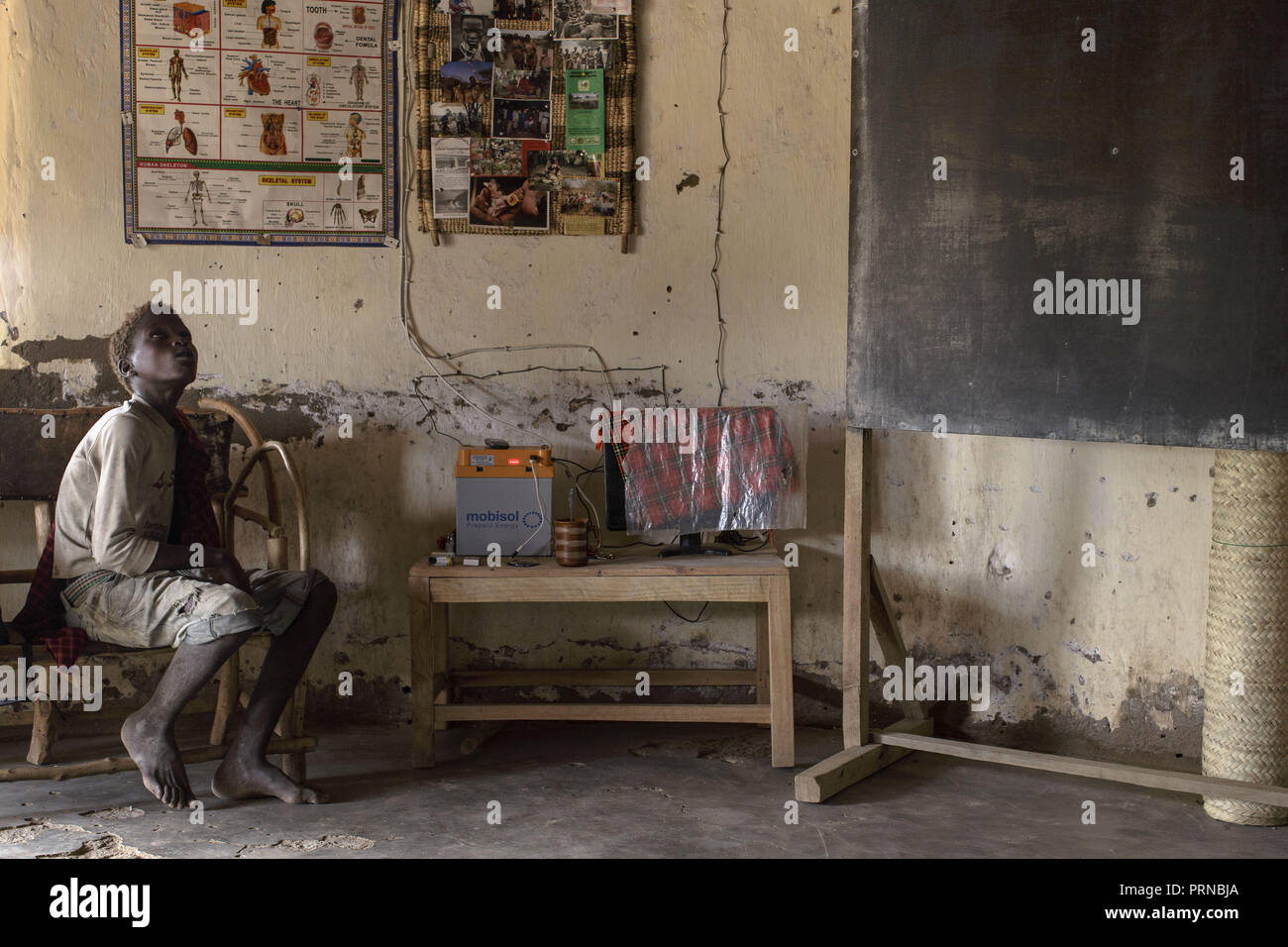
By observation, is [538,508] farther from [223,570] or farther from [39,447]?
[39,447]

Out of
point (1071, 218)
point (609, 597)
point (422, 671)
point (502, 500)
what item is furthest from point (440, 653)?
point (1071, 218)

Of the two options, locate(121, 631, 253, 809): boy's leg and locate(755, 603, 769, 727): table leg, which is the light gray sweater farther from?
locate(755, 603, 769, 727): table leg

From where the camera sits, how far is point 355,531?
3611 millimetres

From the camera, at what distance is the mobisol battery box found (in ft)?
10.8

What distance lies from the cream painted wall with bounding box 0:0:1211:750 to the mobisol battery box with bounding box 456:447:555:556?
0.32 metres

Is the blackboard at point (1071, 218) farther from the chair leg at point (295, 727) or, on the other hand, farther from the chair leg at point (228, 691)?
the chair leg at point (228, 691)

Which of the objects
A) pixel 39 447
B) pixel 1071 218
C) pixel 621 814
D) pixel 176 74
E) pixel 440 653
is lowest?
pixel 621 814

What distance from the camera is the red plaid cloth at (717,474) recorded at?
335 cm

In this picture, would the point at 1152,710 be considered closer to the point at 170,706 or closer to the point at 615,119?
the point at 615,119

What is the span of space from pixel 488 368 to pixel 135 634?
4.35 ft

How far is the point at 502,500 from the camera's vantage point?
330 centimetres

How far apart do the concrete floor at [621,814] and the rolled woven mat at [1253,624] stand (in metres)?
0.15

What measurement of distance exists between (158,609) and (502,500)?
38.3 inches

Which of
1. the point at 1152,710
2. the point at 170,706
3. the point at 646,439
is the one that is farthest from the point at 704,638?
the point at 170,706
